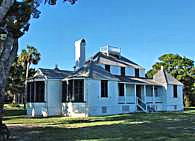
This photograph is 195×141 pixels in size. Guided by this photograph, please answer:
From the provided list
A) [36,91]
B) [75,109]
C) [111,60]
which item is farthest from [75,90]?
[111,60]

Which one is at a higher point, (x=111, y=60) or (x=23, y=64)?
(x=23, y=64)

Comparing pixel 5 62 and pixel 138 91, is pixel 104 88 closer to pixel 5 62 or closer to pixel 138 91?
pixel 138 91

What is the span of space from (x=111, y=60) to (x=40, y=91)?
33.6 ft

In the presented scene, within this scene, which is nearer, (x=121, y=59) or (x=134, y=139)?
(x=134, y=139)

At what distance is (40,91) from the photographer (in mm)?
31281

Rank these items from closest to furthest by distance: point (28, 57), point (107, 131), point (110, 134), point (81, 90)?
point (110, 134) → point (107, 131) → point (81, 90) → point (28, 57)

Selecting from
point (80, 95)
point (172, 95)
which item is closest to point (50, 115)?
point (80, 95)

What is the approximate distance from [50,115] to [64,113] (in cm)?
140

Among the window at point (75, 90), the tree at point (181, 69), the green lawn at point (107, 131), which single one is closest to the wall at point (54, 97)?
the window at point (75, 90)

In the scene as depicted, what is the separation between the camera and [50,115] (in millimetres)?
30781

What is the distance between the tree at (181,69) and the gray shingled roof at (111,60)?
52.0 feet

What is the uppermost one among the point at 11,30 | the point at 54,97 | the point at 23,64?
the point at 23,64

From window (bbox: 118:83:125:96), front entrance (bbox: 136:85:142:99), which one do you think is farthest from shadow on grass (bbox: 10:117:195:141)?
front entrance (bbox: 136:85:142:99)

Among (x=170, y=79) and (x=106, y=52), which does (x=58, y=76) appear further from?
(x=170, y=79)
